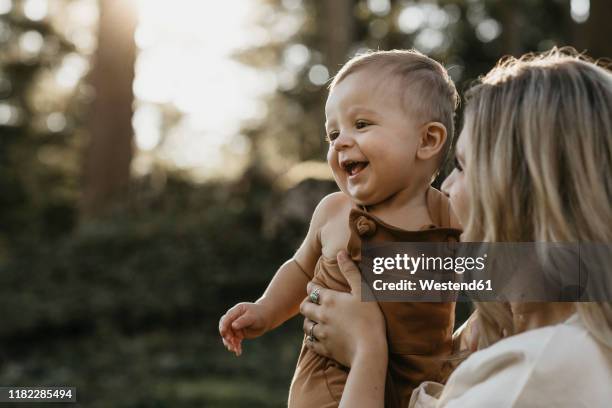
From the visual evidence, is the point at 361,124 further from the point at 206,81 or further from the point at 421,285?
the point at 206,81

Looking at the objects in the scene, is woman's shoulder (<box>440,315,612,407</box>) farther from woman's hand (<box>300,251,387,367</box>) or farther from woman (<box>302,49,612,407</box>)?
woman's hand (<box>300,251,387,367</box>)

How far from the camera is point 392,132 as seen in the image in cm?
238

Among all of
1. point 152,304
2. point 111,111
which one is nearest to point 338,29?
point 111,111

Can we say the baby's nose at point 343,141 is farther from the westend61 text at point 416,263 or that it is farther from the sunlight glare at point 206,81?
the sunlight glare at point 206,81

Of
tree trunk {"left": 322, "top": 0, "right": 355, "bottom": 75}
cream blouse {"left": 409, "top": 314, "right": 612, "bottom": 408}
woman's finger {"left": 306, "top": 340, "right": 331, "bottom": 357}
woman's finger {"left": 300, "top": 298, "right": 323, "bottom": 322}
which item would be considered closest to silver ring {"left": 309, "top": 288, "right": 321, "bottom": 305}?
woman's finger {"left": 300, "top": 298, "right": 323, "bottom": 322}

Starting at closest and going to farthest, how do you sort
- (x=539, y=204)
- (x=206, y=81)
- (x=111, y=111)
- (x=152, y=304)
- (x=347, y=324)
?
(x=539, y=204)
(x=347, y=324)
(x=152, y=304)
(x=111, y=111)
(x=206, y=81)

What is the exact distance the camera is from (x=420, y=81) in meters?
2.43

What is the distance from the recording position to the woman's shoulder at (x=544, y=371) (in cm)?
165

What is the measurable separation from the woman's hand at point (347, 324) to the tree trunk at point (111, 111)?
1128 centimetres

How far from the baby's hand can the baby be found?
0.22m

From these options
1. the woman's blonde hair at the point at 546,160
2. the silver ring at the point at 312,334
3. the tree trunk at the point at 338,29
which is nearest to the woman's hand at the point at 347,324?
the silver ring at the point at 312,334

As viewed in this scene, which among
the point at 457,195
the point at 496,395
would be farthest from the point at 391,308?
the point at 496,395

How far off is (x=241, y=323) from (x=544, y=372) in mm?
1185

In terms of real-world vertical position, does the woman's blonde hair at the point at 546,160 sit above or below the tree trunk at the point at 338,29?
below
